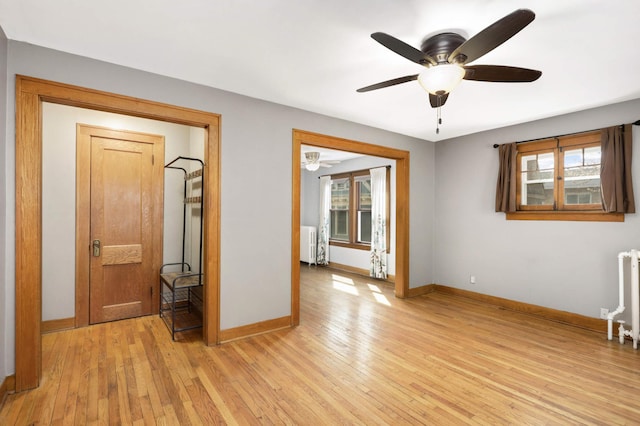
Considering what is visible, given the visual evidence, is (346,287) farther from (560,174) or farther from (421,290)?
(560,174)

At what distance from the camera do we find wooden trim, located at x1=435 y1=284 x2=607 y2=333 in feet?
12.3

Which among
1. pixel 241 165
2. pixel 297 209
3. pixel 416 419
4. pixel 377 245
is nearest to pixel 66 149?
pixel 241 165

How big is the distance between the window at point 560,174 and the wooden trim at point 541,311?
133 centimetres

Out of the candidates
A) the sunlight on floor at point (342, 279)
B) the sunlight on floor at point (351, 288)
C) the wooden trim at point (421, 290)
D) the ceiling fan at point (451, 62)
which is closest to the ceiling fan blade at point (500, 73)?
the ceiling fan at point (451, 62)

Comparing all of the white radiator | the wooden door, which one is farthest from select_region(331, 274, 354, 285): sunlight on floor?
the wooden door

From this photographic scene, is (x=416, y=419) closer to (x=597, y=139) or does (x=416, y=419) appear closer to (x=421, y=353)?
(x=421, y=353)

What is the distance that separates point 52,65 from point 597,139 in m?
5.62

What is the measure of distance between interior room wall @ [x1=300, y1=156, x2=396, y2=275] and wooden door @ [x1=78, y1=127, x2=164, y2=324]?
13.4 ft

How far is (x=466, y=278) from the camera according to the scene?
5059 mm

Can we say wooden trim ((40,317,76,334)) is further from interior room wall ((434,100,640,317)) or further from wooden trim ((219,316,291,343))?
interior room wall ((434,100,640,317))

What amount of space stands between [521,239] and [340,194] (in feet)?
13.3

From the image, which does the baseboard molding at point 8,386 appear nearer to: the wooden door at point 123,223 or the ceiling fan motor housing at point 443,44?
the wooden door at point 123,223

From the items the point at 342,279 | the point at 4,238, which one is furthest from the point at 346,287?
the point at 4,238

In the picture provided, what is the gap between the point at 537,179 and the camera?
14.2 feet
